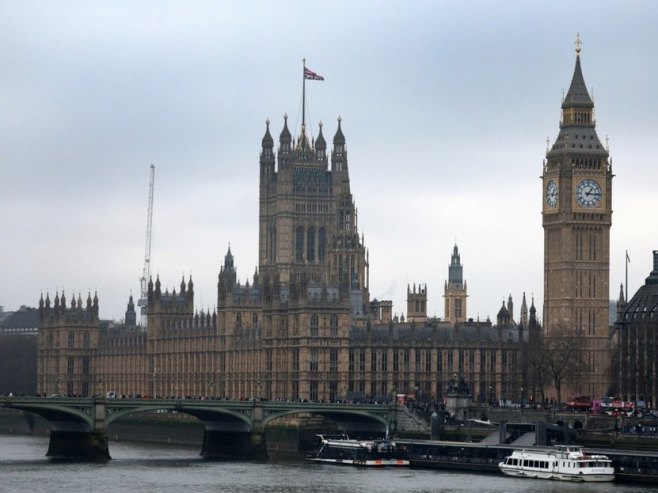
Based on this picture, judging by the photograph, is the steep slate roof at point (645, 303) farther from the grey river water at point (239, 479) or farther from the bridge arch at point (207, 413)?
the grey river water at point (239, 479)

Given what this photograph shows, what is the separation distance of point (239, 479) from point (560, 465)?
19.4 metres

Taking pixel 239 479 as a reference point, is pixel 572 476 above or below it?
above

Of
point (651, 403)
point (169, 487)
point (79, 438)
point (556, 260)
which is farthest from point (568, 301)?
point (169, 487)

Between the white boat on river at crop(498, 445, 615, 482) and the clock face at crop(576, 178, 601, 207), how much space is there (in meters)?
55.8

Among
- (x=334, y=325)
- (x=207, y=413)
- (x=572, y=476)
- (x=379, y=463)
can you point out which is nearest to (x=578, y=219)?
(x=334, y=325)

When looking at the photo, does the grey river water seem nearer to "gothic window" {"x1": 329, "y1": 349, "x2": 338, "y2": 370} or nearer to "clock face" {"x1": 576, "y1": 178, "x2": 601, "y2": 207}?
"gothic window" {"x1": 329, "y1": 349, "x2": 338, "y2": 370}

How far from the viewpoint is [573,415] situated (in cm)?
16200

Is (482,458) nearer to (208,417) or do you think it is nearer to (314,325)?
(208,417)

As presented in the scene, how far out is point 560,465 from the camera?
14100 cm

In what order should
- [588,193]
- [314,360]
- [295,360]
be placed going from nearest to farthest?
[314,360] → [588,193] → [295,360]

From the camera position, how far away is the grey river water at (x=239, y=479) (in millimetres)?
134625

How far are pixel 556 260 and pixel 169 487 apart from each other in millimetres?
71152

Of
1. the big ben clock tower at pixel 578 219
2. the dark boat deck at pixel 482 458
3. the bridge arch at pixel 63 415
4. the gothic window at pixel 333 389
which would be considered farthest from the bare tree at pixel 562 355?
the bridge arch at pixel 63 415

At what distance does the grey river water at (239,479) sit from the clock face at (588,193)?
4700 centimetres
